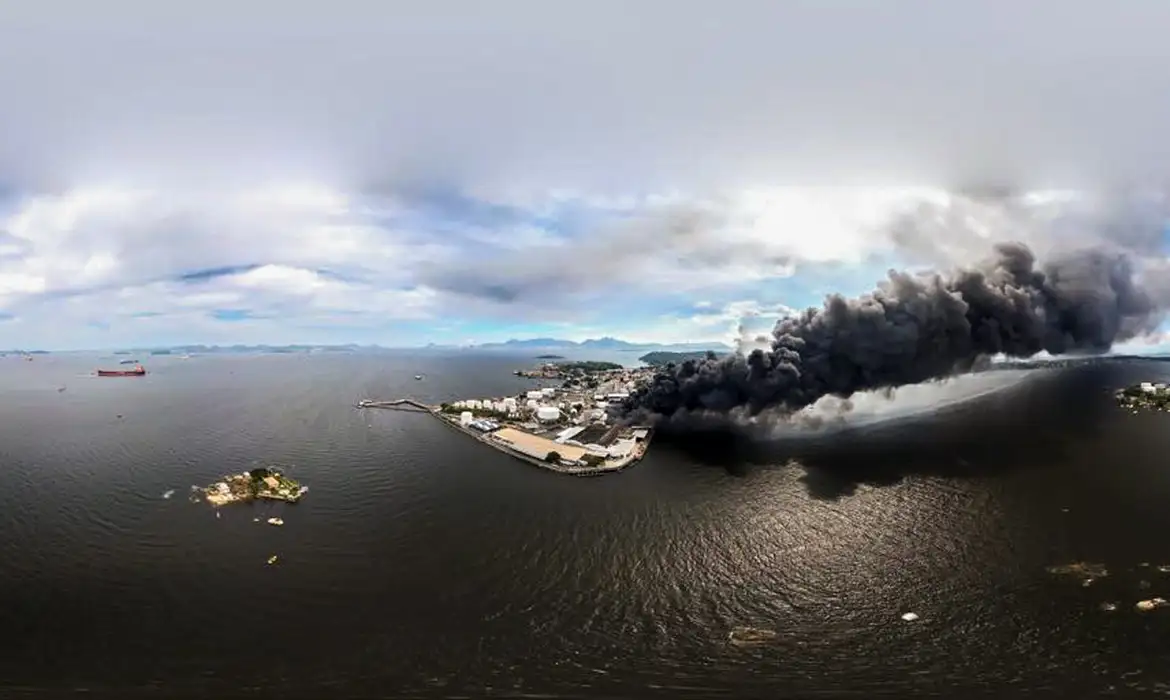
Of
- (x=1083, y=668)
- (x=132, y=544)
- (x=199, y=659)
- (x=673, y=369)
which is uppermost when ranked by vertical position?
(x=673, y=369)

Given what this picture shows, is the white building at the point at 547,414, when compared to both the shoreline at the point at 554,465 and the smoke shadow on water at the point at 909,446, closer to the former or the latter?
the shoreline at the point at 554,465

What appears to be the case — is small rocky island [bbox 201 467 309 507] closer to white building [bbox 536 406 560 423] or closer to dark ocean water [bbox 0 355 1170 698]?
dark ocean water [bbox 0 355 1170 698]

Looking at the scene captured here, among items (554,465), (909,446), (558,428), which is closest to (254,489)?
(554,465)

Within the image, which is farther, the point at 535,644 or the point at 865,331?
the point at 865,331

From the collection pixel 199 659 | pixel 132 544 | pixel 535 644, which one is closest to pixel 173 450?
pixel 132 544

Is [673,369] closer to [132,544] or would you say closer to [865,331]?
[865,331]

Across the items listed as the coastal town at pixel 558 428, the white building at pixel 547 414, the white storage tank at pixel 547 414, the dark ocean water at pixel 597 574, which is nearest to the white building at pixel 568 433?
the coastal town at pixel 558 428

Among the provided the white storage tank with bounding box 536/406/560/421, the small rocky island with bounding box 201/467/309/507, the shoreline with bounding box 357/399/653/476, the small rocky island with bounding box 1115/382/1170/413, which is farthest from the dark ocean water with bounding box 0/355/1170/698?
the small rocky island with bounding box 1115/382/1170/413
